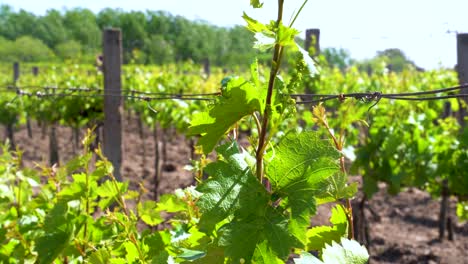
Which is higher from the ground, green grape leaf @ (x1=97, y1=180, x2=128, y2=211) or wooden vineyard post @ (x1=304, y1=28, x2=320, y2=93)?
wooden vineyard post @ (x1=304, y1=28, x2=320, y2=93)

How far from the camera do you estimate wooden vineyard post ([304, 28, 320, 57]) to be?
22.1 feet

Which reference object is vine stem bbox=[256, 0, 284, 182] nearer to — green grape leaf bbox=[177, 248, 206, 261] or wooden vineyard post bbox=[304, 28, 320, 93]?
green grape leaf bbox=[177, 248, 206, 261]

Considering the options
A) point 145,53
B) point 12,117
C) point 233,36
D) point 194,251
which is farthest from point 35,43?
point 194,251

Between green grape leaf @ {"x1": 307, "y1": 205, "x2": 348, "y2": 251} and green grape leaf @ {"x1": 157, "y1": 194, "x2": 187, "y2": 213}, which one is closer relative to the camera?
green grape leaf @ {"x1": 307, "y1": 205, "x2": 348, "y2": 251}

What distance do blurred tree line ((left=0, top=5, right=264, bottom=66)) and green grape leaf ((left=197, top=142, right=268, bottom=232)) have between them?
42249 mm

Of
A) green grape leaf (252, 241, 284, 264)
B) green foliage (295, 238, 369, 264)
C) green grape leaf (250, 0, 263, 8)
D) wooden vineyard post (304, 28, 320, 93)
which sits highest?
wooden vineyard post (304, 28, 320, 93)

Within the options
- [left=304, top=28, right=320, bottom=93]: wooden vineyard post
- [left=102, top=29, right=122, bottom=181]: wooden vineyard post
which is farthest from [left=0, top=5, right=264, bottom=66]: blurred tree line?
[left=102, top=29, right=122, bottom=181]: wooden vineyard post

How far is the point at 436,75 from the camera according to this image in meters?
9.68

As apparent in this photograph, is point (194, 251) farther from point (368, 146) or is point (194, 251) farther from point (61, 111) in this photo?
point (61, 111)

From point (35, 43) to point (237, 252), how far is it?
49723 mm

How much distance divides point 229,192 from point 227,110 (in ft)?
0.50

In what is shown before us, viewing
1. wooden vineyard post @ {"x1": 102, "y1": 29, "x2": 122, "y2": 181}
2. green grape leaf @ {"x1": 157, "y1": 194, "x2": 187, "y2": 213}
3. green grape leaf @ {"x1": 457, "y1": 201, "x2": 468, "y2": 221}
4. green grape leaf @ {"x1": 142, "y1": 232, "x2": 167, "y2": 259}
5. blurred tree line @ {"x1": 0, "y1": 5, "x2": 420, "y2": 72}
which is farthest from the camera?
blurred tree line @ {"x1": 0, "y1": 5, "x2": 420, "y2": 72}

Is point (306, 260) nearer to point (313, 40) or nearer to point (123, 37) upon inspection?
point (313, 40)

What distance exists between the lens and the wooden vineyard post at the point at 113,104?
5309 millimetres
